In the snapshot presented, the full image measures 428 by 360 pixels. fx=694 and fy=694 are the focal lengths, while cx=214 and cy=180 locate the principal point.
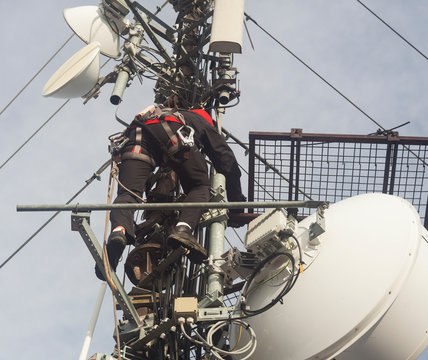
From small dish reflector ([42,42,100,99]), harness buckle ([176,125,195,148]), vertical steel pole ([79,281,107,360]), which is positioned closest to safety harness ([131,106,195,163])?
harness buckle ([176,125,195,148])

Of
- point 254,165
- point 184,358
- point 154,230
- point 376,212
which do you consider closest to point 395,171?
point 254,165

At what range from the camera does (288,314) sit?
5664mm

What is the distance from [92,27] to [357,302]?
6.32 metres

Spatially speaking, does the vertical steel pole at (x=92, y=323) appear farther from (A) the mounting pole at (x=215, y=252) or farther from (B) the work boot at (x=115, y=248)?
(A) the mounting pole at (x=215, y=252)

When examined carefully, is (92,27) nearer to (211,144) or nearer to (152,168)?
(211,144)

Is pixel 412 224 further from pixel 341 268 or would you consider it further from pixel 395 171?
pixel 395 171

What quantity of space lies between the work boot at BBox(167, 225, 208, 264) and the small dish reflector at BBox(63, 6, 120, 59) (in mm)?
4476

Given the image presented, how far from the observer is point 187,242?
6.05 meters

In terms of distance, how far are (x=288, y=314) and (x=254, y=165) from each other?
3489 millimetres

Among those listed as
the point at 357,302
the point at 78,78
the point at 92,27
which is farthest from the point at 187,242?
the point at 92,27

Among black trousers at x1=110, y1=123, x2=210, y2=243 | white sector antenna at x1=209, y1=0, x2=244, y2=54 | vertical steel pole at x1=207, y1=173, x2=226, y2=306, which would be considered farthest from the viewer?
white sector antenna at x1=209, y1=0, x2=244, y2=54

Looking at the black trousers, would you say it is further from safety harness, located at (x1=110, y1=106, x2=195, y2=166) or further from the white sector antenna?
the white sector antenna

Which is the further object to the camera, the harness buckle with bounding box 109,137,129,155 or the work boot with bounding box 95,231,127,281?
the harness buckle with bounding box 109,137,129,155

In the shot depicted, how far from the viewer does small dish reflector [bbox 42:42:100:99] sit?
25.7 ft
